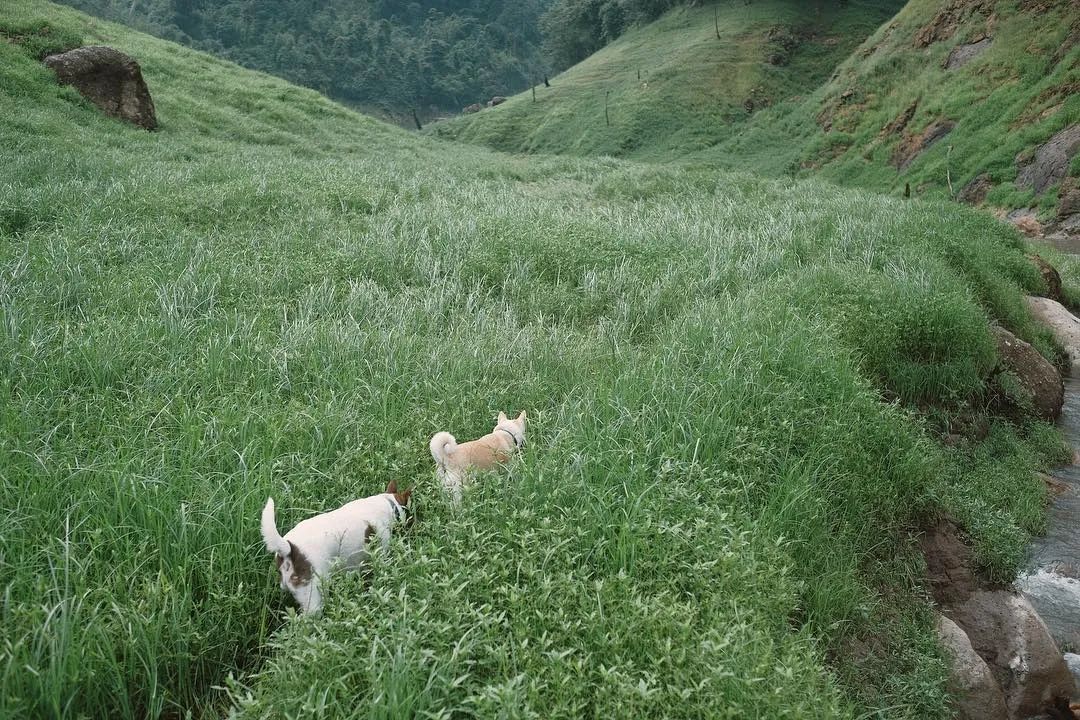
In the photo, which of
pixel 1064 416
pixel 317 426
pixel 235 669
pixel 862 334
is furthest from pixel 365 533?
pixel 1064 416

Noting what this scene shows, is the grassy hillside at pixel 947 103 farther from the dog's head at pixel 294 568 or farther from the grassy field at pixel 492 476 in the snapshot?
the dog's head at pixel 294 568

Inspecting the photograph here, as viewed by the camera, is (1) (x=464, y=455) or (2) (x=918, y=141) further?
(2) (x=918, y=141)

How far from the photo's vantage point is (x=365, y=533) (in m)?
2.49

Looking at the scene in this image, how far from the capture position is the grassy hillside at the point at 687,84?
39906 mm

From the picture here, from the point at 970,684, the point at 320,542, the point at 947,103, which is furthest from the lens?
the point at 947,103

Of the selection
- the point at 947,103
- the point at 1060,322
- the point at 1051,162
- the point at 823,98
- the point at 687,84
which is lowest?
the point at 1060,322

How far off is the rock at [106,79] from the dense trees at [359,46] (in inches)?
2694

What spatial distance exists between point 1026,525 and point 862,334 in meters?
1.90

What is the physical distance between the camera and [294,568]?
235 cm

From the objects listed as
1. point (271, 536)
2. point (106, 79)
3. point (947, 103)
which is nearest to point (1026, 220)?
point (947, 103)

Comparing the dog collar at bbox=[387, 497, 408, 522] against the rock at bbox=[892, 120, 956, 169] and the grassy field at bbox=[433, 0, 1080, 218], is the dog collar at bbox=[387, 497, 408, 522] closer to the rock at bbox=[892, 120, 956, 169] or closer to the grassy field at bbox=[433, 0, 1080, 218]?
the grassy field at bbox=[433, 0, 1080, 218]

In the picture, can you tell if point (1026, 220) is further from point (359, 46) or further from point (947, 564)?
point (359, 46)

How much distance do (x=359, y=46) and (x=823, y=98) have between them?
258 feet

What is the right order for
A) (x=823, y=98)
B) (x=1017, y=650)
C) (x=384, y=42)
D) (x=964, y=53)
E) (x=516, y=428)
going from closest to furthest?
(x=516, y=428), (x=1017, y=650), (x=964, y=53), (x=823, y=98), (x=384, y=42)
